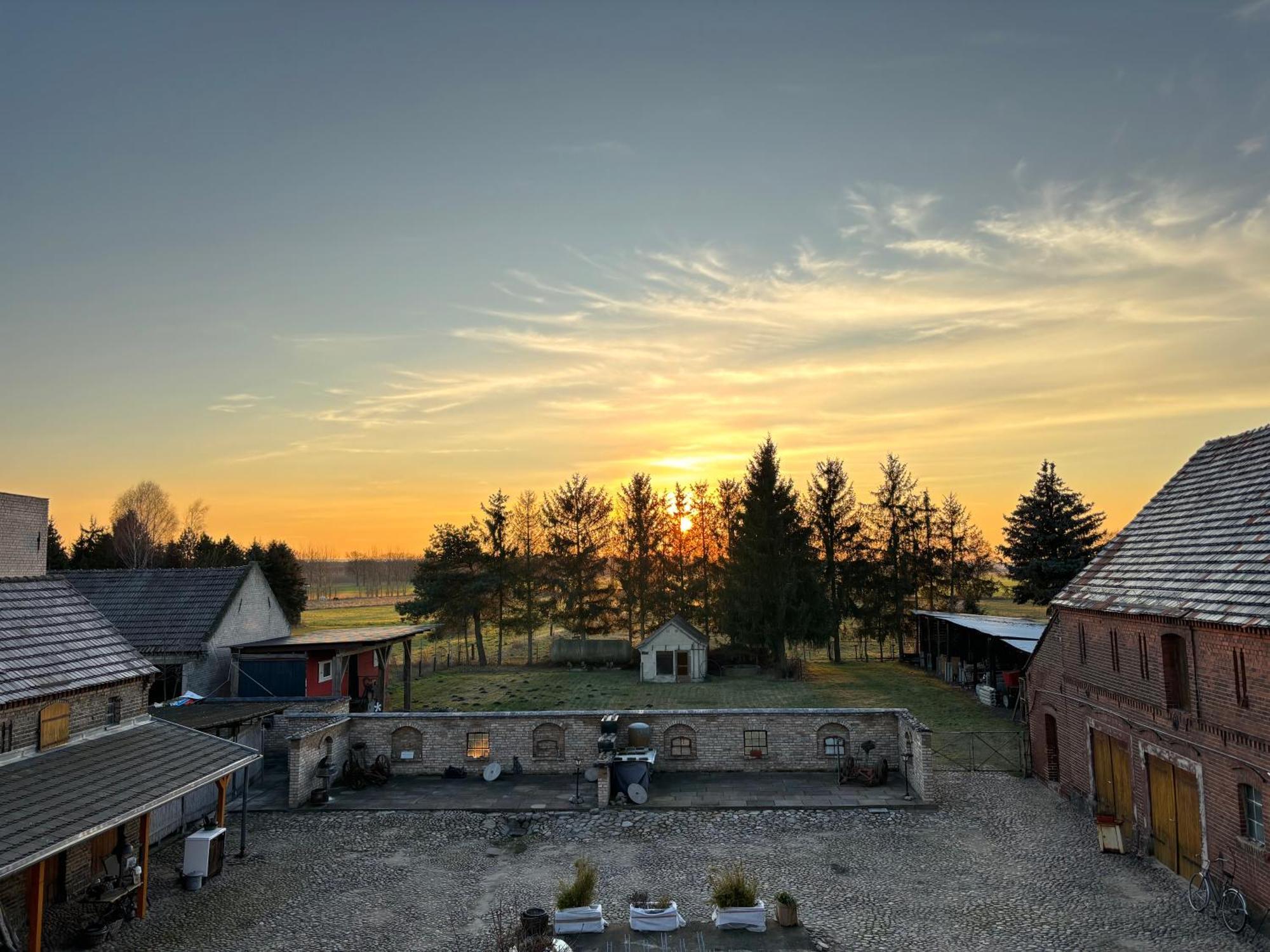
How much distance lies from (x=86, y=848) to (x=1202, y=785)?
21511mm

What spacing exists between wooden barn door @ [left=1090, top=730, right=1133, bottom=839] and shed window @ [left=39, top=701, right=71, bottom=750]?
2217cm

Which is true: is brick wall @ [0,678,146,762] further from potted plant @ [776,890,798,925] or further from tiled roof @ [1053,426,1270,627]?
tiled roof @ [1053,426,1270,627]

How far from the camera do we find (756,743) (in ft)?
78.6

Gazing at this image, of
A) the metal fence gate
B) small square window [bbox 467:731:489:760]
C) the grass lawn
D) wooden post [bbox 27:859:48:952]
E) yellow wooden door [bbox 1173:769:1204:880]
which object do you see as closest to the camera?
wooden post [bbox 27:859:48:952]

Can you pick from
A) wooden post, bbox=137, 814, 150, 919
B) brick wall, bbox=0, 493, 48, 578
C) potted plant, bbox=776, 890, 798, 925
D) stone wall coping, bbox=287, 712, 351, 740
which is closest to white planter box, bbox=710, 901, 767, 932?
potted plant, bbox=776, 890, 798, 925

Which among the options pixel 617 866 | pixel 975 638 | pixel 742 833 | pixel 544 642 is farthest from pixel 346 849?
pixel 544 642

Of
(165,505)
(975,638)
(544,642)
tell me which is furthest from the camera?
(165,505)

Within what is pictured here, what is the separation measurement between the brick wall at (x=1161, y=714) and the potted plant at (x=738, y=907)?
27.4 feet

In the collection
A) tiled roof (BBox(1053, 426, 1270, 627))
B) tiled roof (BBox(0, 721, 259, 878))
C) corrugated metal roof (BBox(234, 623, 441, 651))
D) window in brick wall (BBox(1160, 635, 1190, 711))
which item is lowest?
tiled roof (BBox(0, 721, 259, 878))

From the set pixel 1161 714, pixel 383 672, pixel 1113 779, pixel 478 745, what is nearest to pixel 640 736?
pixel 478 745

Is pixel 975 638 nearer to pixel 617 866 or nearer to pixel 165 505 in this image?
pixel 617 866

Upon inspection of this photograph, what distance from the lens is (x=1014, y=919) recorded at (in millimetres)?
13727

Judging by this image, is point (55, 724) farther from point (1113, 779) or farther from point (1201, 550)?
point (1201, 550)

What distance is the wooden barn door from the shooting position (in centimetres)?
1741
